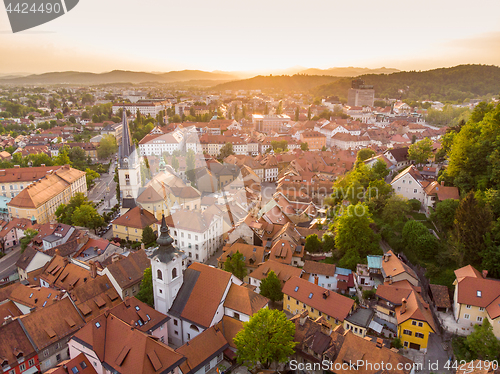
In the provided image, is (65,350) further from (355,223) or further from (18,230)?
(18,230)

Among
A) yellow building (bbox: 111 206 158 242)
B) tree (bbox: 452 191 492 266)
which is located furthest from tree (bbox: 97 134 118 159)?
tree (bbox: 452 191 492 266)

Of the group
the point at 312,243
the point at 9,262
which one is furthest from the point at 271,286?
the point at 9,262

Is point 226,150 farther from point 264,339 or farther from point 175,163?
point 264,339

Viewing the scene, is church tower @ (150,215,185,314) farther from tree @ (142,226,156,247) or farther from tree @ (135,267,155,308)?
tree @ (142,226,156,247)

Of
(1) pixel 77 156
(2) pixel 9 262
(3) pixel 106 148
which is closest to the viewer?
(2) pixel 9 262

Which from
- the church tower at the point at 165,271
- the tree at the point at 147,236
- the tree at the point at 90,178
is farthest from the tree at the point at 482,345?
the tree at the point at 90,178

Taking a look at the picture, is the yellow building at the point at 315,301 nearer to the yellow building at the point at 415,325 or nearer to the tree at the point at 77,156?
the yellow building at the point at 415,325

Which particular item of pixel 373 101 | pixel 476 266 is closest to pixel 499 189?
pixel 476 266
